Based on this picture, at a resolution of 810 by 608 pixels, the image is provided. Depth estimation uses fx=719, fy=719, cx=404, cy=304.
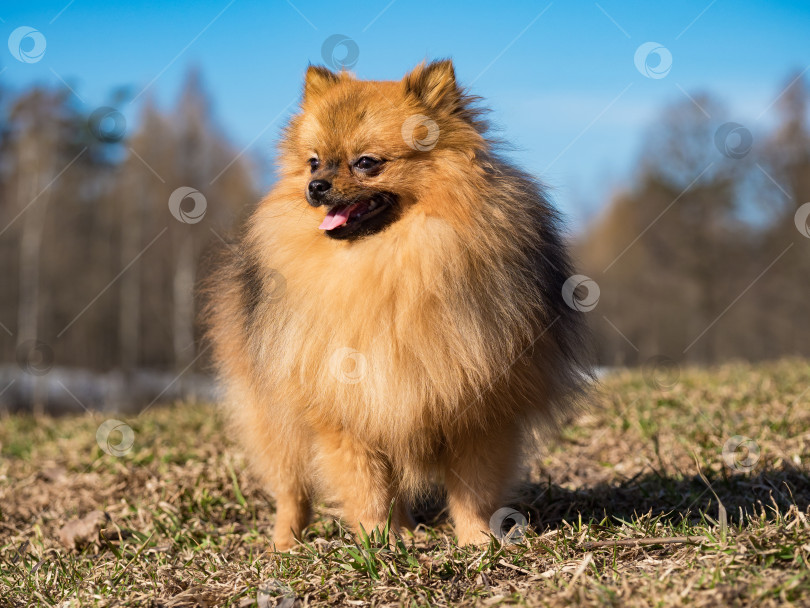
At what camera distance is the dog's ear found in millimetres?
3672

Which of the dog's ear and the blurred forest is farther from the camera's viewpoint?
the blurred forest

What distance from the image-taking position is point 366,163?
3.49 m

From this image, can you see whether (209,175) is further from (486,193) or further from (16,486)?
(486,193)

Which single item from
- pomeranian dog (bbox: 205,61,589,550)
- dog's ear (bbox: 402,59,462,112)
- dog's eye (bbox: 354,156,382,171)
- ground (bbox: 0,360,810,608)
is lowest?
ground (bbox: 0,360,810,608)

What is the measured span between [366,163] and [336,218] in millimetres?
311

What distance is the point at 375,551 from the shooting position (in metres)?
2.91

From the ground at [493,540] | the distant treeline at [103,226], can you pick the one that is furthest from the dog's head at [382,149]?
the distant treeline at [103,226]

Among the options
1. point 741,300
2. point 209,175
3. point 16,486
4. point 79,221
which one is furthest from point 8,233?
point 741,300

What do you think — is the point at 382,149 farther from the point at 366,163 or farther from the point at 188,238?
the point at 188,238

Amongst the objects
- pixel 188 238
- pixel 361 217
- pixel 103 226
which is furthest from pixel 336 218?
pixel 103 226

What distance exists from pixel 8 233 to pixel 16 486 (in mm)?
22343

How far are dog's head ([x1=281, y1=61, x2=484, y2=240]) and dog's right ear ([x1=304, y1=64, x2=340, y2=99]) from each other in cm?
10

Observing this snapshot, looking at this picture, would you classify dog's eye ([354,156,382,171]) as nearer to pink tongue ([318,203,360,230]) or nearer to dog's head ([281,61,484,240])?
dog's head ([281,61,484,240])

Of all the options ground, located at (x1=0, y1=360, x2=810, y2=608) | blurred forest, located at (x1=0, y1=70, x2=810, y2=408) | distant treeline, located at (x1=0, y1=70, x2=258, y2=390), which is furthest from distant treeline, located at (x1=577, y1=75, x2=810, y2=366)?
ground, located at (x1=0, y1=360, x2=810, y2=608)
